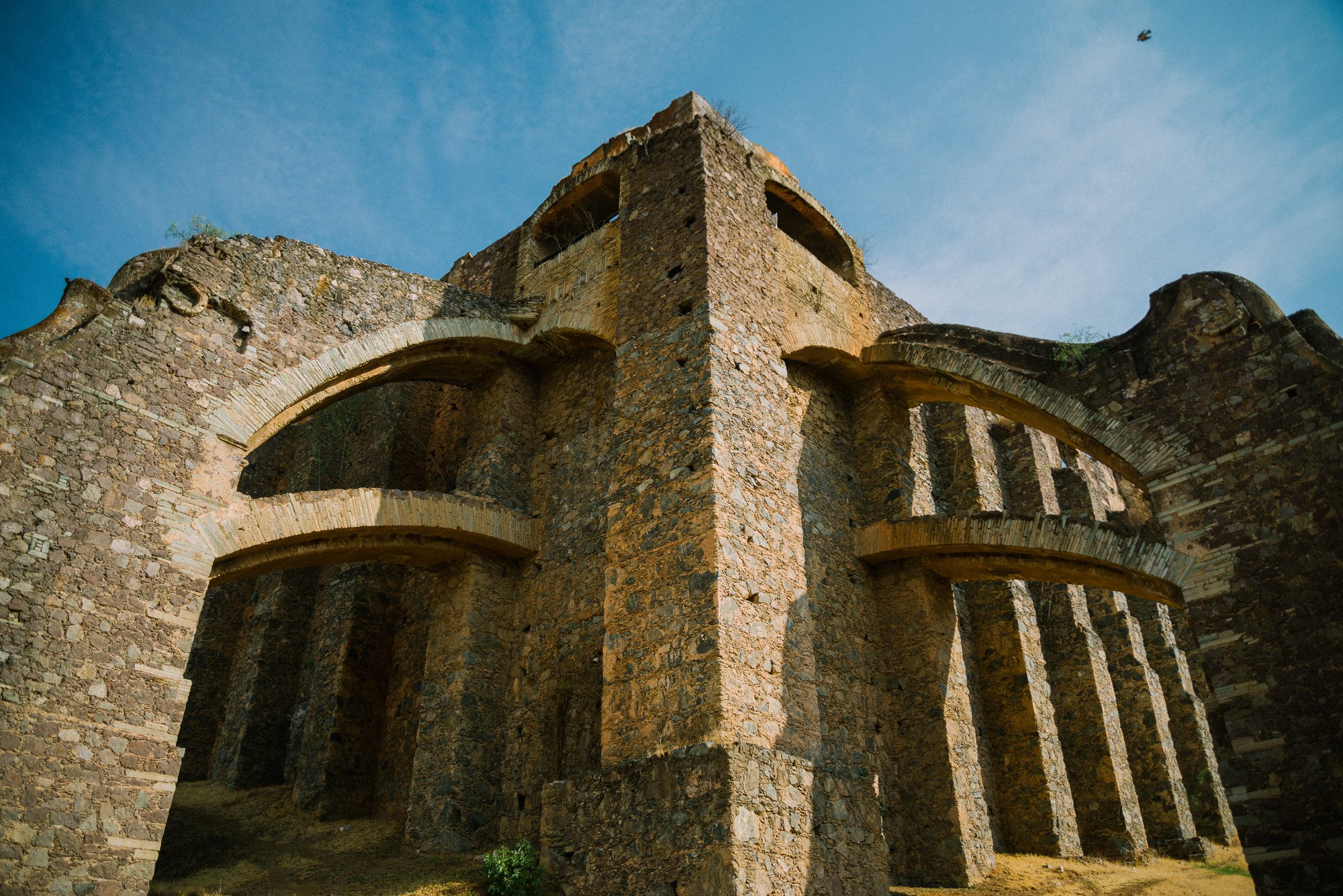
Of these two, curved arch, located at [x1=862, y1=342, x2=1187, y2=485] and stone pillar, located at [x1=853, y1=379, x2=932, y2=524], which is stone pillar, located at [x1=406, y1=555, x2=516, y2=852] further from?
curved arch, located at [x1=862, y1=342, x2=1187, y2=485]

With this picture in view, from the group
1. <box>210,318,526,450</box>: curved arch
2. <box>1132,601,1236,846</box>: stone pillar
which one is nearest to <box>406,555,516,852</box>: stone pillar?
<box>210,318,526,450</box>: curved arch

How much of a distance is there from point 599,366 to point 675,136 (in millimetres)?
2621

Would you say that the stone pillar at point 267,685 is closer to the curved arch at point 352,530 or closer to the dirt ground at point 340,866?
the dirt ground at point 340,866

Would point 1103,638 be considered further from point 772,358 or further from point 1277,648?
point 772,358

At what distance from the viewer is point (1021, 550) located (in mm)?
8445

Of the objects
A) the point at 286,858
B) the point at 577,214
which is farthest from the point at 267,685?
the point at 577,214

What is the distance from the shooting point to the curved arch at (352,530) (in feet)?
24.6

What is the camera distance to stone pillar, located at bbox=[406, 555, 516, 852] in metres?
7.76

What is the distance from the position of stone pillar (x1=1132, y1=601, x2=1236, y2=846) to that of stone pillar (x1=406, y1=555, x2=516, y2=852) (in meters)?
8.58

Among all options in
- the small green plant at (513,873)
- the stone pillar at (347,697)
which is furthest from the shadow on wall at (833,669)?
the stone pillar at (347,697)

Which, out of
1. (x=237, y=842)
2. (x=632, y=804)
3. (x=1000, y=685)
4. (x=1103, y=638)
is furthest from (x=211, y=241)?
(x=1103, y=638)

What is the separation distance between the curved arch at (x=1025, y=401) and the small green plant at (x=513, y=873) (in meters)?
5.75

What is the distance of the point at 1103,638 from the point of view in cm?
1203

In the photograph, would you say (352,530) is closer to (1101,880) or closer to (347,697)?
(347,697)
